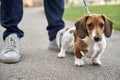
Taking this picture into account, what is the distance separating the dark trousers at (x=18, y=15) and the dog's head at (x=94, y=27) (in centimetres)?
79

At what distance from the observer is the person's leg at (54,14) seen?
3.62 m

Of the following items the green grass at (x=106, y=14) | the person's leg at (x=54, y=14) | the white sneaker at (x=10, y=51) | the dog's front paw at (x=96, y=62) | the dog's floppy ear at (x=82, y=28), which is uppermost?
the dog's floppy ear at (x=82, y=28)

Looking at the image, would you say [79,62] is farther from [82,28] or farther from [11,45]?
[11,45]

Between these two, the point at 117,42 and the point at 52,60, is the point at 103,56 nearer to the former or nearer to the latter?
the point at 52,60

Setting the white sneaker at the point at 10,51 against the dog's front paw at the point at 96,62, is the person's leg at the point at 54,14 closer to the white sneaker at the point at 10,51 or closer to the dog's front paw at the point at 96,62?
the white sneaker at the point at 10,51

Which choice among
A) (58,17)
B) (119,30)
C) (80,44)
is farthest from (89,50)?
(119,30)

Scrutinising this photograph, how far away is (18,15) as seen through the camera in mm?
3502

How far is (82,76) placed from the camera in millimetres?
2709

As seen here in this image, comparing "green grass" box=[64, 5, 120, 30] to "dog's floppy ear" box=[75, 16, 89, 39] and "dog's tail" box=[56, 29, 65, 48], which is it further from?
"dog's floppy ear" box=[75, 16, 89, 39]

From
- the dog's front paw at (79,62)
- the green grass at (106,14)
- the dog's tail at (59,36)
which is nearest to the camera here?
the dog's front paw at (79,62)

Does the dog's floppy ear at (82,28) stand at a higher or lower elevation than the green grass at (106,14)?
higher

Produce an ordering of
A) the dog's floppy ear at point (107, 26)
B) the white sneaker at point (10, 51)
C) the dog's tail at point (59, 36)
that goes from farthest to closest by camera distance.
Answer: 1. the dog's tail at point (59, 36)
2. the white sneaker at point (10, 51)
3. the dog's floppy ear at point (107, 26)

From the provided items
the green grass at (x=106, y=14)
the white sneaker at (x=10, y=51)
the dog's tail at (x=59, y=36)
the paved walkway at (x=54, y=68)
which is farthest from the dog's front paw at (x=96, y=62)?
the green grass at (x=106, y=14)

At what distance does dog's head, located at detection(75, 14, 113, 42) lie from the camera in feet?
8.88
